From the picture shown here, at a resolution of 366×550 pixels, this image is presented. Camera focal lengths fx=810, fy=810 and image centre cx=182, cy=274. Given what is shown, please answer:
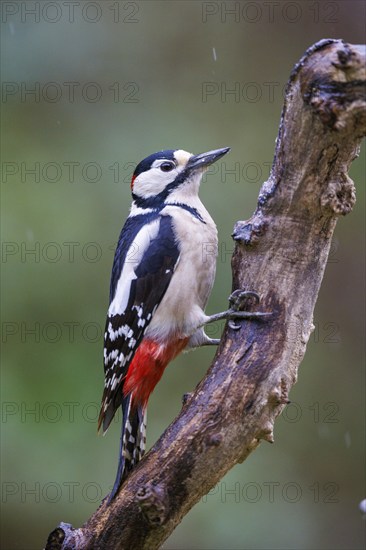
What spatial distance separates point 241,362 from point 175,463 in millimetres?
362

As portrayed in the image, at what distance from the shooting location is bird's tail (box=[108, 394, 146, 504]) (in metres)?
2.63

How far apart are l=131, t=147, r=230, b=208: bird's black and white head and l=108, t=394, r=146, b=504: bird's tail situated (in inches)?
31.5

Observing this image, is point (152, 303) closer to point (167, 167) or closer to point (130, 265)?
point (130, 265)

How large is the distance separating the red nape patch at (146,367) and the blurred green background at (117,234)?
1.44 meters

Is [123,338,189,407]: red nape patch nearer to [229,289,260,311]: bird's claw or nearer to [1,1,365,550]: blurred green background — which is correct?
[229,289,260,311]: bird's claw

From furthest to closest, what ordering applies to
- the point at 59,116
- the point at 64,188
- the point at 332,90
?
the point at 59,116, the point at 64,188, the point at 332,90

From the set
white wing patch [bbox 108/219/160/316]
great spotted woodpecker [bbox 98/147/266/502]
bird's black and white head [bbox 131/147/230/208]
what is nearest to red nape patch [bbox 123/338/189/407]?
great spotted woodpecker [bbox 98/147/266/502]

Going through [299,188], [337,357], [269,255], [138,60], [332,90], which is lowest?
[337,357]

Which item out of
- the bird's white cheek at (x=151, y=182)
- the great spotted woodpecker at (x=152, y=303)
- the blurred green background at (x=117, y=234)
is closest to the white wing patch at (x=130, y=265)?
the great spotted woodpecker at (x=152, y=303)

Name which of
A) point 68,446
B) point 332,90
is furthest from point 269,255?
point 68,446

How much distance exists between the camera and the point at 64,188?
5113 mm

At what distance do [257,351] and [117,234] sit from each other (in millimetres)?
2664

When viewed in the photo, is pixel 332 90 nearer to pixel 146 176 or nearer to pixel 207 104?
pixel 146 176

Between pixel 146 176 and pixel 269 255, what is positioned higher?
pixel 146 176
